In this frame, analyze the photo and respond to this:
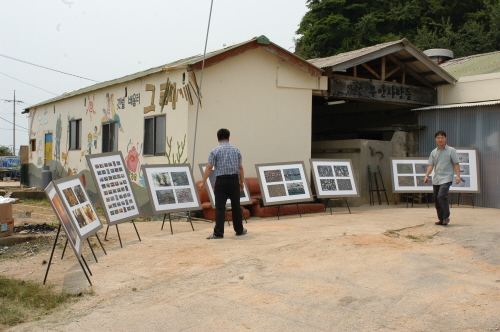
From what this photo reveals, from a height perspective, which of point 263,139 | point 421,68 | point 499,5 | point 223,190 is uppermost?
point 499,5

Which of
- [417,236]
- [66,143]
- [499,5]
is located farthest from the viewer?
[499,5]

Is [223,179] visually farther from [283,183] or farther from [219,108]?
[219,108]

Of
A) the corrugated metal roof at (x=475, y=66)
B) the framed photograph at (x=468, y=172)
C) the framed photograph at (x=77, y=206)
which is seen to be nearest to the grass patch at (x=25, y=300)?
the framed photograph at (x=77, y=206)

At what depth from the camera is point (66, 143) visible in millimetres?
19406

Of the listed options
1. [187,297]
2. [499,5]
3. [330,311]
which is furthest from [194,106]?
[499,5]

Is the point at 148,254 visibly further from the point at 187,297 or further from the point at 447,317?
the point at 447,317

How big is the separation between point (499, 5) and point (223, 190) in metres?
27.8

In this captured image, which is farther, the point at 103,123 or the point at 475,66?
the point at 475,66

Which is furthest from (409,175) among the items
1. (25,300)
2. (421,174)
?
(25,300)

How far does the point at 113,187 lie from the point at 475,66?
12690mm

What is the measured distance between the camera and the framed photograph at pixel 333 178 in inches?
496

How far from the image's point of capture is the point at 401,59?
1525cm

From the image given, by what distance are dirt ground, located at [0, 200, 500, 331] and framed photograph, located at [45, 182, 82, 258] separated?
1.70 feet

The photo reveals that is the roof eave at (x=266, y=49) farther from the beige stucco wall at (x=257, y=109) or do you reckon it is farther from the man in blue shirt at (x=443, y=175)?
the man in blue shirt at (x=443, y=175)
